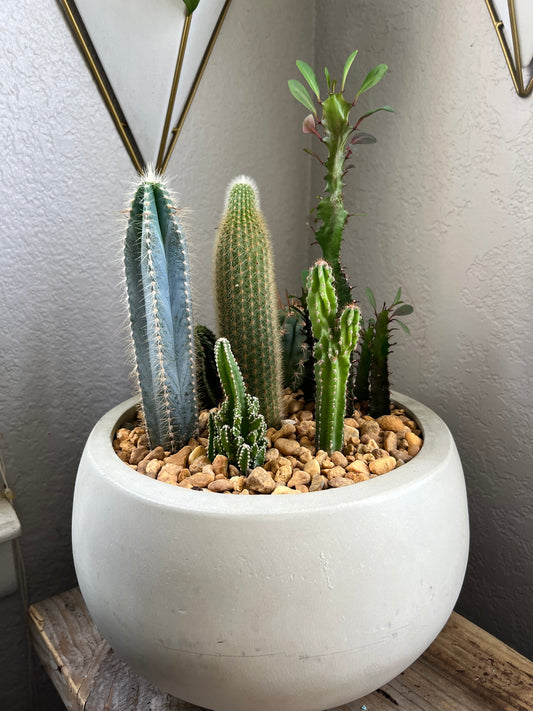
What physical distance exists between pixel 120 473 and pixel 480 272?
25.1 inches

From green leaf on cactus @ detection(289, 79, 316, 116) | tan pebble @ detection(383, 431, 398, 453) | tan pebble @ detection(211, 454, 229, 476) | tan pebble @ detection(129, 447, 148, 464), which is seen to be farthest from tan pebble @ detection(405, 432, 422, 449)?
green leaf on cactus @ detection(289, 79, 316, 116)

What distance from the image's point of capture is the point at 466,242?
3.05 ft

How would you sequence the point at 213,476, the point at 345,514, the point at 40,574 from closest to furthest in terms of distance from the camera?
the point at 345,514
the point at 213,476
the point at 40,574

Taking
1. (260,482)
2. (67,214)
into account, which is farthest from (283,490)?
(67,214)

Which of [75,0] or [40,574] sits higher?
[75,0]

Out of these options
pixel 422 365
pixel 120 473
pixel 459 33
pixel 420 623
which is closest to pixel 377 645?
pixel 420 623

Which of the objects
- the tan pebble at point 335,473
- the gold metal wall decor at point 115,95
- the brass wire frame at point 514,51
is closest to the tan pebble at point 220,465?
the tan pebble at point 335,473

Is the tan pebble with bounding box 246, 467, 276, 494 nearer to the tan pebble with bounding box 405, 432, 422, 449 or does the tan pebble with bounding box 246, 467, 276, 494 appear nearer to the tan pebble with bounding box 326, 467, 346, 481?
the tan pebble with bounding box 326, 467, 346, 481

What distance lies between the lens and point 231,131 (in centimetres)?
108

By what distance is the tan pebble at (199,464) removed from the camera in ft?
2.28

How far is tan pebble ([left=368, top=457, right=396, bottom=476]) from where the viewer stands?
0.68 metres

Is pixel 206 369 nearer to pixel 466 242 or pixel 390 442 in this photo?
pixel 390 442

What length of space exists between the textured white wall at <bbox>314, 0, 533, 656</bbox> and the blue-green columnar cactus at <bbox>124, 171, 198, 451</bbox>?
473 mm

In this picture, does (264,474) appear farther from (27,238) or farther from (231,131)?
(231,131)
